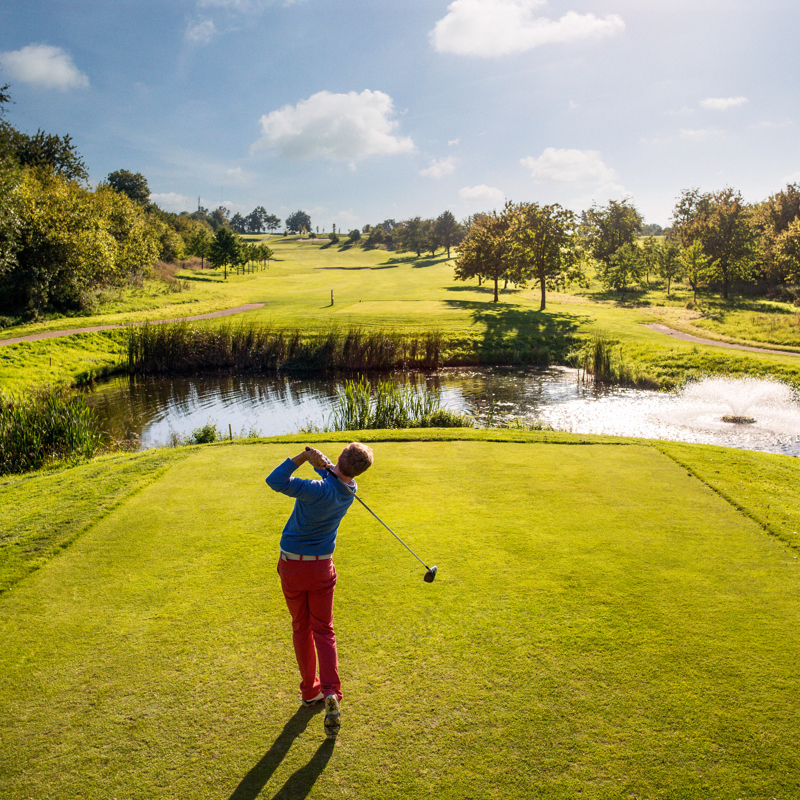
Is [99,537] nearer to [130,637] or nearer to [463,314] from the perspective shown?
[130,637]

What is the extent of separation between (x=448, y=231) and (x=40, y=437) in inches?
4136

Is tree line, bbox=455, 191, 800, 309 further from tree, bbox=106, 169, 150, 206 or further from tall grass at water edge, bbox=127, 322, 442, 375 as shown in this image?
tree, bbox=106, 169, 150, 206

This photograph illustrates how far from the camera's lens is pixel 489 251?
5328 cm

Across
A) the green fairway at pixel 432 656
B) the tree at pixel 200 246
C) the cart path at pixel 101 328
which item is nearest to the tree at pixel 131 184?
the tree at pixel 200 246

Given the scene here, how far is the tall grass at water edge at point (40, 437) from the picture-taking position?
12.9 m

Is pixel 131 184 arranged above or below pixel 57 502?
above

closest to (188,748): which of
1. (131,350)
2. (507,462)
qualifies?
(507,462)

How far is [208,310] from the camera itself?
4531cm

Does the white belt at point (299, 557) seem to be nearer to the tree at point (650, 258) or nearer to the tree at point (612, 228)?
the tree at point (650, 258)

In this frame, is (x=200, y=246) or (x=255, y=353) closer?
(x=255, y=353)

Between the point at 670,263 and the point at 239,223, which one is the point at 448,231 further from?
the point at 239,223

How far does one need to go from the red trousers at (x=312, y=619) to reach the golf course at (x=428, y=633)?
0.25 meters

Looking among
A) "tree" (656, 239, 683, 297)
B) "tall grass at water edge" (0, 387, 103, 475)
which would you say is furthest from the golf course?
"tree" (656, 239, 683, 297)

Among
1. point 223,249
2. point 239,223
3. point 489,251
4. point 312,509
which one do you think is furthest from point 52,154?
point 239,223
